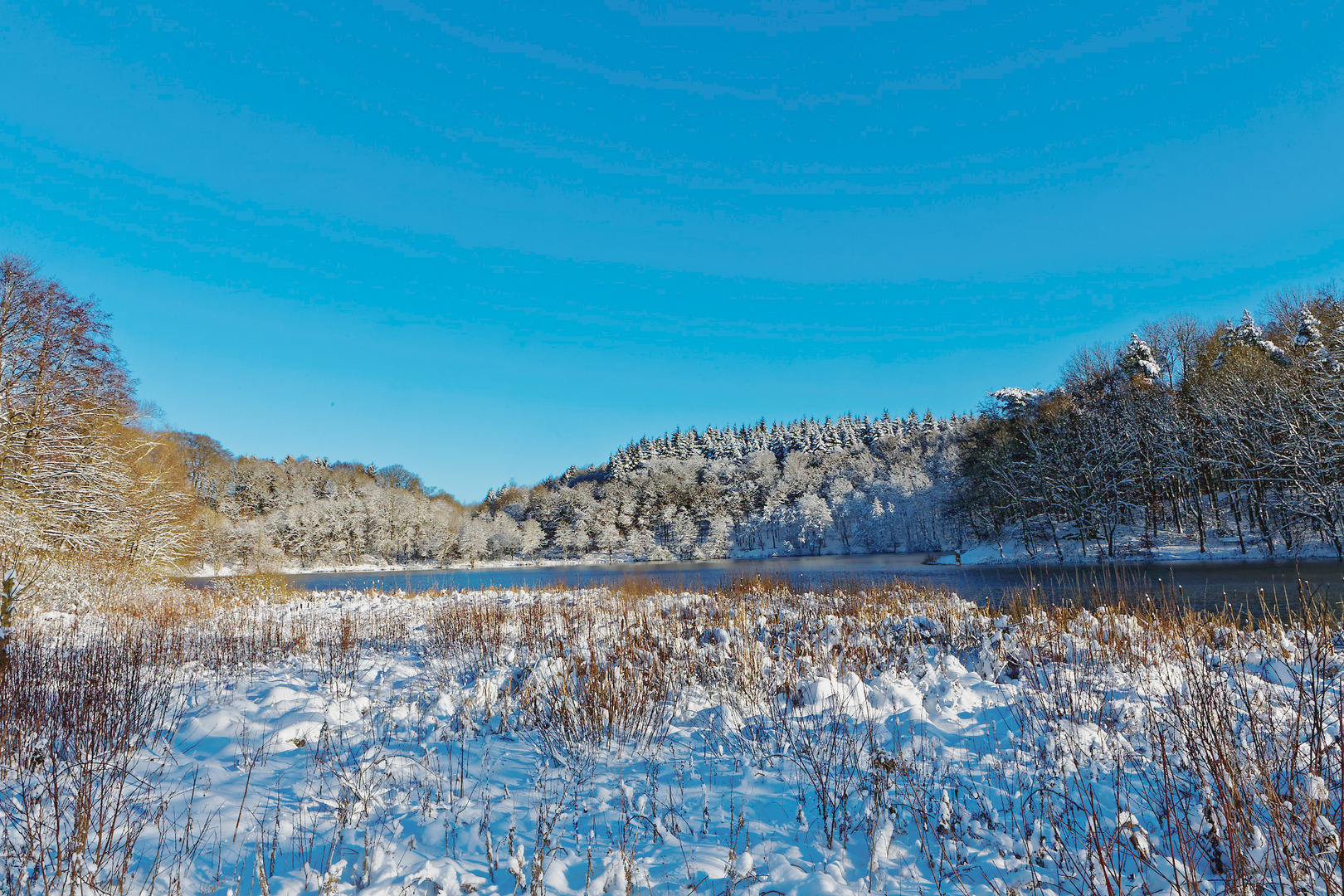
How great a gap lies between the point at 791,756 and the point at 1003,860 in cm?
161

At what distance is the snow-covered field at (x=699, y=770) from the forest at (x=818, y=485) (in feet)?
13.3

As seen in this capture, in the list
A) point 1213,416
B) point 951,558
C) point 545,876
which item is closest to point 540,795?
point 545,876

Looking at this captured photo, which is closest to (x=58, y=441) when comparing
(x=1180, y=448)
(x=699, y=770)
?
(x=699, y=770)

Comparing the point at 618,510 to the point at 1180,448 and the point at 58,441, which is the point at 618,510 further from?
the point at 58,441

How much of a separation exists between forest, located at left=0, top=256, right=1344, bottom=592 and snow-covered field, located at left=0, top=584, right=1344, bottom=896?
406 cm

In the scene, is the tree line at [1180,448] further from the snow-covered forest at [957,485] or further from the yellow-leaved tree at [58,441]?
the yellow-leaved tree at [58,441]

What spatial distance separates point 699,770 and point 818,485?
73.8 meters

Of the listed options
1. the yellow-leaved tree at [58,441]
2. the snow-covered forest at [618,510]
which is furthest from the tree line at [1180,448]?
the yellow-leaved tree at [58,441]


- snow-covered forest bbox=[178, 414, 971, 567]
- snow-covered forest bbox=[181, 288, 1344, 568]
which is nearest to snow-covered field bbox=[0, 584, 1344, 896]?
snow-covered forest bbox=[181, 288, 1344, 568]

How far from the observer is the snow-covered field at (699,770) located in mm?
2654

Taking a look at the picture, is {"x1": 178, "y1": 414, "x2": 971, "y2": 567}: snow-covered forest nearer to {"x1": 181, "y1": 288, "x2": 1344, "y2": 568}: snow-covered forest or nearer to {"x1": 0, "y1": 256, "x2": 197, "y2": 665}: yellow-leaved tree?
{"x1": 181, "y1": 288, "x2": 1344, "y2": 568}: snow-covered forest

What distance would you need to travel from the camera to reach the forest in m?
13.8

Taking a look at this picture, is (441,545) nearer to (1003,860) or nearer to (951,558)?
(951,558)

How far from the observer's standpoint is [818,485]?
248 ft
